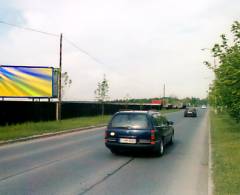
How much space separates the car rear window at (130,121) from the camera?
37.8 feet

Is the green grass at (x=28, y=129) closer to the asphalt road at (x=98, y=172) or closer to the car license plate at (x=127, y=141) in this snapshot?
the asphalt road at (x=98, y=172)

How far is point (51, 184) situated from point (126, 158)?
431cm

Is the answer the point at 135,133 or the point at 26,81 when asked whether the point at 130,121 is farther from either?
the point at 26,81

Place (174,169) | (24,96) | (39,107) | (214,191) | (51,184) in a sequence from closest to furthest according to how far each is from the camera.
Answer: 1. (214,191)
2. (51,184)
3. (174,169)
4. (39,107)
5. (24,96)

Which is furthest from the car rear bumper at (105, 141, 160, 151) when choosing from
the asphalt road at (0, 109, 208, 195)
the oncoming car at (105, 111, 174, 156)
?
the asphalt road at (0, 109, 208, 195)

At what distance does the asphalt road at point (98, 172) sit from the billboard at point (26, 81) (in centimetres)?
1984

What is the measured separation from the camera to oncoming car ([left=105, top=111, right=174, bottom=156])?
11.3 meters

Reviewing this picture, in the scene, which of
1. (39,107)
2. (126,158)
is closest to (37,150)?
(126,158)

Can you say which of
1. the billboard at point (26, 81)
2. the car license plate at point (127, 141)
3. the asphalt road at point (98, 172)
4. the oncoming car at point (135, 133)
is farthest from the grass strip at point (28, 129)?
the billboard at point (26, 81)

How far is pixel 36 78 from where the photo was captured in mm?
32531

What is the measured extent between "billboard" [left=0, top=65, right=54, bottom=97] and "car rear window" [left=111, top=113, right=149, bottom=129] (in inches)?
840

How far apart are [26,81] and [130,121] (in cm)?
2275

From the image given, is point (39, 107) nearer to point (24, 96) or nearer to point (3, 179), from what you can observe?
point (24, 96)

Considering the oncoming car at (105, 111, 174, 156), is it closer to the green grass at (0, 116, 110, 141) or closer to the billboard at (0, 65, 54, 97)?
the green grass at (0, 116, 110, 141)
